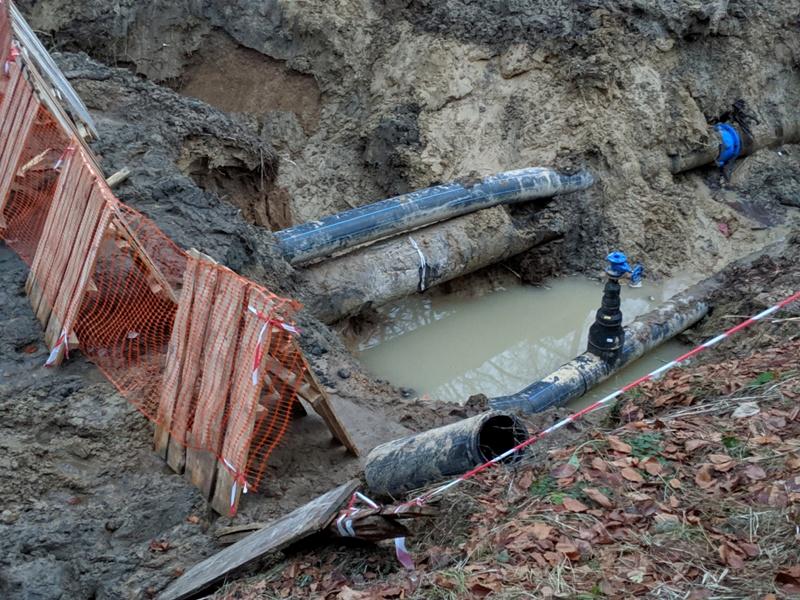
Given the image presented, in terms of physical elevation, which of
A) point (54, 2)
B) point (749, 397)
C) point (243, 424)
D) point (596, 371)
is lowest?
point (596, 371)

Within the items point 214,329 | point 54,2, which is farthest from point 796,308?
point 54,2

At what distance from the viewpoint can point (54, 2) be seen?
36.9ft

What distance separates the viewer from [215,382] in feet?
17.1

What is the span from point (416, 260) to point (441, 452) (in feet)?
15.8

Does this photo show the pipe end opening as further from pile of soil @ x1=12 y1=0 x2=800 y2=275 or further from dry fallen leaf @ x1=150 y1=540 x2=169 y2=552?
pile of soil @ x1=12 y1=0 x2=800 y2=275

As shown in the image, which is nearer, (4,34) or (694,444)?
(694,444)

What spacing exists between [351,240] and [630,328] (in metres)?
3.04

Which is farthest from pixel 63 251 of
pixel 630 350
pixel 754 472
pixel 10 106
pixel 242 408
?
pixel 630 350

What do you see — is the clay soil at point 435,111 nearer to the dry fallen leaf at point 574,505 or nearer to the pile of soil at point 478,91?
the pile of soil at point 478,91

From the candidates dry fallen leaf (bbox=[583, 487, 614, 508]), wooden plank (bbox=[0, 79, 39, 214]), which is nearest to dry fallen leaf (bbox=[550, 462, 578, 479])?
dry fallen leaf (bbox=[583, 487, 614, 508])

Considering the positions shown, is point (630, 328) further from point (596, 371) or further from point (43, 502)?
point (43, 502)

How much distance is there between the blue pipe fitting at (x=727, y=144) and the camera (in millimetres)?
12617

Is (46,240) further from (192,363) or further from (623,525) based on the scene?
(623,525)

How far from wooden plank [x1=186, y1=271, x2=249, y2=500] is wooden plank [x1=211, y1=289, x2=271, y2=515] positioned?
0.06 m
